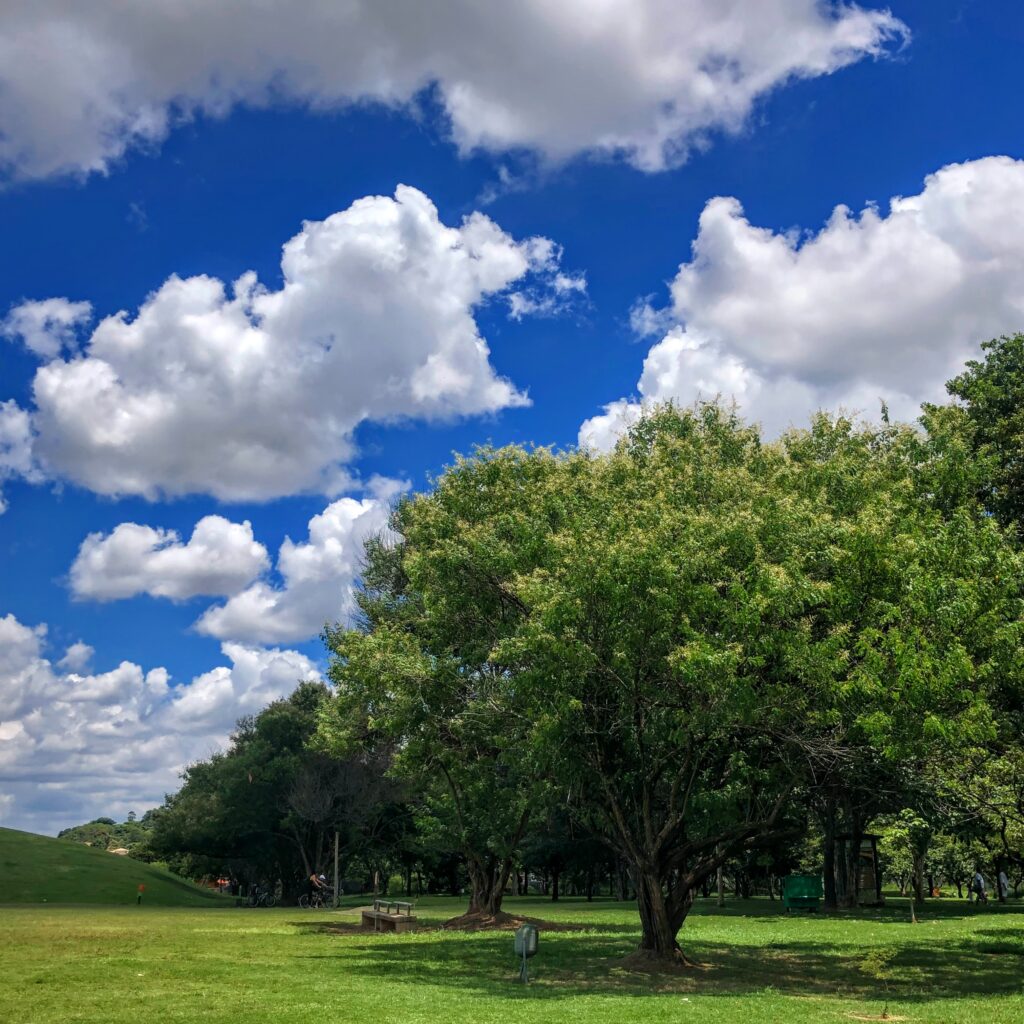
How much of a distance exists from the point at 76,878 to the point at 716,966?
56.1m

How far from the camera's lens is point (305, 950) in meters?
26.2

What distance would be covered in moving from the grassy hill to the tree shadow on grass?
122 feet

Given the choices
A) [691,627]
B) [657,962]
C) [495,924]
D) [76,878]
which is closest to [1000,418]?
[691,627]

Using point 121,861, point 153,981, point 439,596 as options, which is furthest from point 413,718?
point 121,861

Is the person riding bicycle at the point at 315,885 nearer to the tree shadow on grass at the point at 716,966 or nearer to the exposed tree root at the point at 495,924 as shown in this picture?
the exposed tree root at the point at 495,924

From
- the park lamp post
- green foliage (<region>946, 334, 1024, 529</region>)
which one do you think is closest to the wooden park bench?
the park lamp post

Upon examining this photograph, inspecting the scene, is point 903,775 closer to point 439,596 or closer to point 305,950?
point 439,596

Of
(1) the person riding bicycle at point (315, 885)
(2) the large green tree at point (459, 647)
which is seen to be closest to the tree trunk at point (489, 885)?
(2) the large green tree at point (459, 647)

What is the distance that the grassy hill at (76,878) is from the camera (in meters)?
60.4

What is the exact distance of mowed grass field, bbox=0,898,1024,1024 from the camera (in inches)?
595

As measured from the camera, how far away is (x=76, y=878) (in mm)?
65000

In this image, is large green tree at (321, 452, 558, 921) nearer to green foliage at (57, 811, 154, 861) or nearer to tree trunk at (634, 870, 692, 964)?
tree trunk at (634, 870, 692, 964)

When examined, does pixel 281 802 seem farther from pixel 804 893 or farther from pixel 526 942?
pixel 526 942

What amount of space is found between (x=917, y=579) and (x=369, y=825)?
179ft
